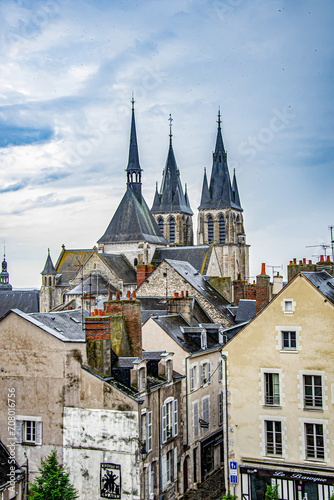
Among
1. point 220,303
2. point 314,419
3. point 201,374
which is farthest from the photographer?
point 220,303

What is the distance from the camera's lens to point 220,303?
96.4ft

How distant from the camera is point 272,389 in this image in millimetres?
16453

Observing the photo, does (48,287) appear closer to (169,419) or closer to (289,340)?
(169,419)

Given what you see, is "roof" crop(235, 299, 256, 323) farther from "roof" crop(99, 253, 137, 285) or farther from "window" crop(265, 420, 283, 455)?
"roof" crop(99, 253, 137, 285)

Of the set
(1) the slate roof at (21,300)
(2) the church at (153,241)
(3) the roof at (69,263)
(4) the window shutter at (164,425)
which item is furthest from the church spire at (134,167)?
(4) the window shutter at (164,425)

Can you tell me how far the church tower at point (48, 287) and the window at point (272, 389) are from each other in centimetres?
4324

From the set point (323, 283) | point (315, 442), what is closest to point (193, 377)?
point (315, 442)

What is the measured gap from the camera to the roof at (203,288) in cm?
2806

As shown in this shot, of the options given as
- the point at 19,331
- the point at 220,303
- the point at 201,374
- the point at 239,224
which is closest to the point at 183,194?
the point at 239,224

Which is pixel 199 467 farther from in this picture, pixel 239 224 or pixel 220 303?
pixel 239 224

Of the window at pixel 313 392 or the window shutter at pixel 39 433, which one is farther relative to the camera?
the window at pixel 313 392

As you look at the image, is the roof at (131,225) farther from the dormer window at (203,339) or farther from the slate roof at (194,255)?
the dormer window at (203,339)

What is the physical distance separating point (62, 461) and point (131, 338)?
423 cm

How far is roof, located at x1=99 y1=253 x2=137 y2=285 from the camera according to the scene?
53188 millimetres
